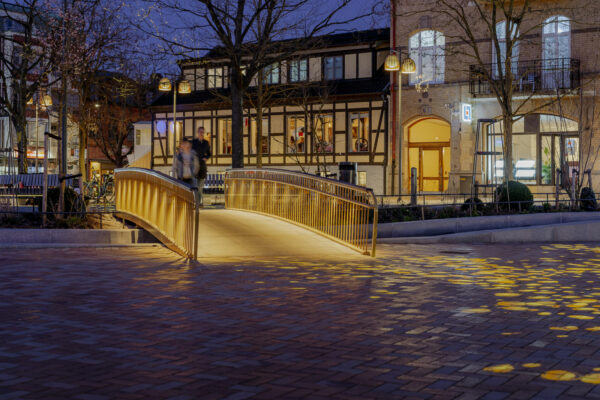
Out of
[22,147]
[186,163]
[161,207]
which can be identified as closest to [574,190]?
[186,163]

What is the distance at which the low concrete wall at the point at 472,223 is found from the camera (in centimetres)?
1852

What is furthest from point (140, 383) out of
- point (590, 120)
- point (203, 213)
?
point (590, 120)

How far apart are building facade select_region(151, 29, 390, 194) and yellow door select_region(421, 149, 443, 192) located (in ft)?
6.26

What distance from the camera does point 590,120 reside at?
1270 inches

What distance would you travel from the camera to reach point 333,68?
43500 millimetres

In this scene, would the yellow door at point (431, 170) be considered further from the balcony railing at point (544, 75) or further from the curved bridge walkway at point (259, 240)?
the curved bridge walkway at point (259, 240)

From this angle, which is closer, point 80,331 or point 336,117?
point 80,331

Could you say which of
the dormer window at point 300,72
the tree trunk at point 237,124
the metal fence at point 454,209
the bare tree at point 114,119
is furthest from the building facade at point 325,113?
the metal fence at point 454,209

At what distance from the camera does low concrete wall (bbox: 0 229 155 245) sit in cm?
1520

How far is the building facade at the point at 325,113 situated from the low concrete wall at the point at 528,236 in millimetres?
20910

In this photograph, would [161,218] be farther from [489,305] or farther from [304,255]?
[489,305]

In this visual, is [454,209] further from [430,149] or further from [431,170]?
[431,170]

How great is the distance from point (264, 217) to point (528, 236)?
20.1 ft

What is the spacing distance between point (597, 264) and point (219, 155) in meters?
34.9
